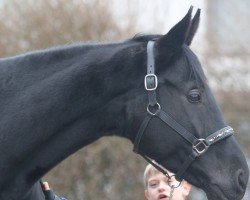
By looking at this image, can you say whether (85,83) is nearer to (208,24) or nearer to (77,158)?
(77,158)

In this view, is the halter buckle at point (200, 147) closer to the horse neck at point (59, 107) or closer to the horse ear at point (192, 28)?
the horse neck at point (59, 107)

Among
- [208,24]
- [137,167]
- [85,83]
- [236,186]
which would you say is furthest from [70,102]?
[208,24]

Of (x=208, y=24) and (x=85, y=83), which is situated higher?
(x=85, y=83)

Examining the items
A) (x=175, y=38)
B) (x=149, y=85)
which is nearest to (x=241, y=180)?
(x=149, y=85)

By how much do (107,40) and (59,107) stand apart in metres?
9.23

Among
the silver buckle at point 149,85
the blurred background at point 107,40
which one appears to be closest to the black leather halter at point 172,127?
the silver buckle at point 149,85

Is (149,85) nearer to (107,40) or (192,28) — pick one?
(192,28)

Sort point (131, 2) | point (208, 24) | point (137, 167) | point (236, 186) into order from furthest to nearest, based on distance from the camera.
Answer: point (208, 24), point (131, 2), point (137, 167), point (236, 186)

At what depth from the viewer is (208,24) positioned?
17406mm

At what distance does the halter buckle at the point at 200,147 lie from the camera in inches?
185

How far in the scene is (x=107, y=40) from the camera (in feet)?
45.8

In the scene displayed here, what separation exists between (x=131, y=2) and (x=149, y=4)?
1.89ft

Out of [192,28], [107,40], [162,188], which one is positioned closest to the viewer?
[192,28]

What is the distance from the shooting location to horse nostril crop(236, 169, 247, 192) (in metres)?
4.69
